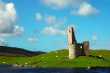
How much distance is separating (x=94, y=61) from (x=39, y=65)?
69.1 feet

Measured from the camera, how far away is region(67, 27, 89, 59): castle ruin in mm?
182000

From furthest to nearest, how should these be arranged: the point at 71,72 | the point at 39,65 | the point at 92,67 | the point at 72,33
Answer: the point at 72,33 < the point at 39,65 < the point at 92,67 < the point at 71,72

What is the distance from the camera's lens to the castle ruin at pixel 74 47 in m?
182

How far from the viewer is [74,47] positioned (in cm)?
18350

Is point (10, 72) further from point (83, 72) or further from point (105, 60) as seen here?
point (105, 60)

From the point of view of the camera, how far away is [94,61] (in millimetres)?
172250

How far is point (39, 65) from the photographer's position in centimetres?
17825

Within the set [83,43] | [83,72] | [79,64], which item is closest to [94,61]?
[79,64]

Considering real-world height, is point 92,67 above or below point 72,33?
below

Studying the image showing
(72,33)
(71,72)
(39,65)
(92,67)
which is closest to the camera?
(71,72)

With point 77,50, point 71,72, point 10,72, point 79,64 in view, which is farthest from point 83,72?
point 77,50

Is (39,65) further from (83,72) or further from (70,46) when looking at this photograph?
(83,72)

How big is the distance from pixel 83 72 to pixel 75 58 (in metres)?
45.3

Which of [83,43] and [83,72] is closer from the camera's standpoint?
[83,72]
